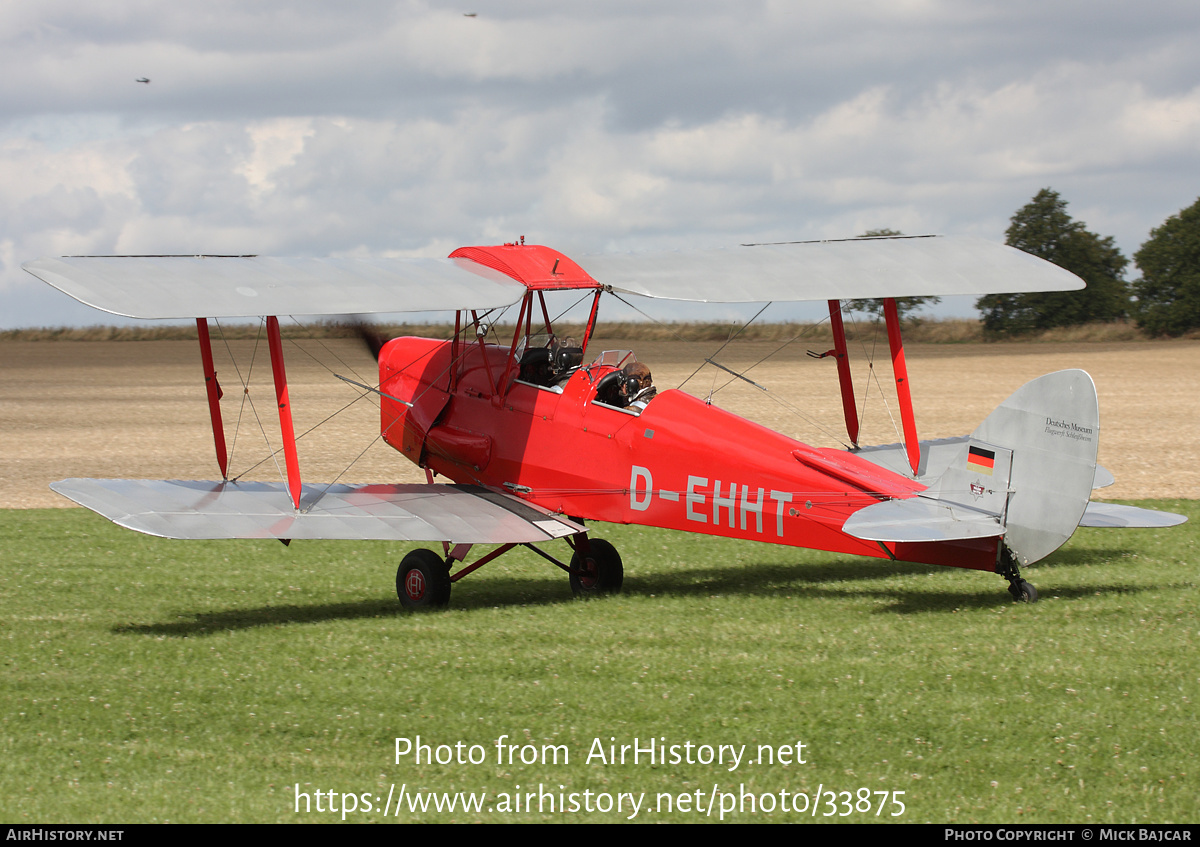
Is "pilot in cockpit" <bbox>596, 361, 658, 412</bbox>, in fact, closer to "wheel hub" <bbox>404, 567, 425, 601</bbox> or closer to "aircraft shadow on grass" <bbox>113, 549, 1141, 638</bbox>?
"aircraft shadow on grass" <bbox>113, 549, 1141, 638</bbox>

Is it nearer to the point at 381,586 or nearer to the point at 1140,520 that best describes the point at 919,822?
the point at 1140,520

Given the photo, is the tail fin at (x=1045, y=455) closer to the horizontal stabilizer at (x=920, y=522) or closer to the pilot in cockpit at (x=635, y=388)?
the horizontal stabilizer at (x=920, y=522)

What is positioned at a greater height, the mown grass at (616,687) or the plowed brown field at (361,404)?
the plowed brown field at (361,404)

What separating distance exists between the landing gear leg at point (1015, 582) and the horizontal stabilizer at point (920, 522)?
1.53 ft

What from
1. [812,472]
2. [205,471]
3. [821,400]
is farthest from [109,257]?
→ [821,400]

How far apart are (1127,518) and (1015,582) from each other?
131 centimetres

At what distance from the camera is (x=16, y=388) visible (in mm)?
41500

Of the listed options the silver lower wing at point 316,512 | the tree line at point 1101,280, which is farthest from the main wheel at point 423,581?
the tree line at point 1101,280

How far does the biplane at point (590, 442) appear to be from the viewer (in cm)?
847

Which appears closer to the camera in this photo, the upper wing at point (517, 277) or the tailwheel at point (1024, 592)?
the upper wing at point (517, 277)

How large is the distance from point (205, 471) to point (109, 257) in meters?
12.0

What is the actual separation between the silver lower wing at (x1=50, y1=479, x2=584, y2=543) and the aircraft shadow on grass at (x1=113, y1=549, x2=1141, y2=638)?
2.73 ft

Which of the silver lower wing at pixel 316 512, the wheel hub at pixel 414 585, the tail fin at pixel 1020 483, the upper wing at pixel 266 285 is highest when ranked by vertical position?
the upper wing at pixel 266 285

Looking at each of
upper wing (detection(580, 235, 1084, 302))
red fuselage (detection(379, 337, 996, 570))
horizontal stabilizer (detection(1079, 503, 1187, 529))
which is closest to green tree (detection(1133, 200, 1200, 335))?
upper wing (detection(580, 235, 1084, 302))
